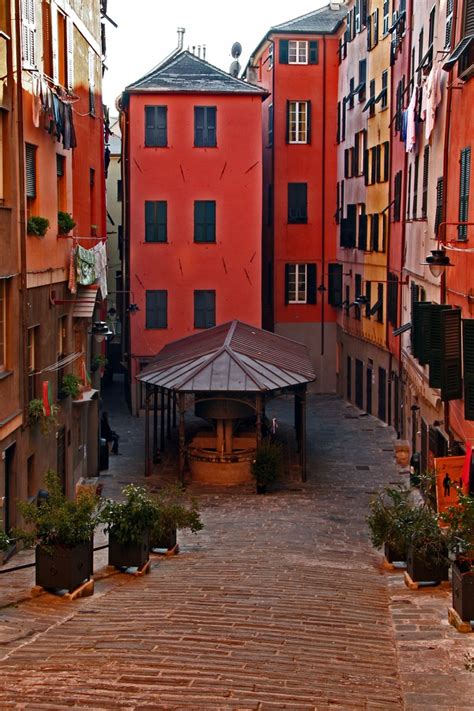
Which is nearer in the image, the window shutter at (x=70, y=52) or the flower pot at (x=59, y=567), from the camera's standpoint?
the flower pot at (x=59, y=567)

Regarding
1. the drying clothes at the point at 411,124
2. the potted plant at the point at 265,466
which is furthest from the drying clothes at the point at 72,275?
the drying clothes at the point at 411,124

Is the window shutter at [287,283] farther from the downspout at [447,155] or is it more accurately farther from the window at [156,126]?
the downspout at [447,155]

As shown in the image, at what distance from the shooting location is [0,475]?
17.6 m

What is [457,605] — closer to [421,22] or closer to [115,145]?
[421,22]

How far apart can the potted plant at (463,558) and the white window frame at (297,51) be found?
38.9 meters

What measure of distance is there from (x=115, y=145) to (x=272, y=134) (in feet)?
61.2

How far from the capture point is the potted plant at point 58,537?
44.4 ft

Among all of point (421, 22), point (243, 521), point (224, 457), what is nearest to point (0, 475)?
point (243, 521)

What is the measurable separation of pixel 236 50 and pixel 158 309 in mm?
20852

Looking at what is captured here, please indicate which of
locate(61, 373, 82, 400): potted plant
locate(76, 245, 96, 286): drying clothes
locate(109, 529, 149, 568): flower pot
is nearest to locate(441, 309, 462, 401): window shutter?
locate(109, 529, 149, 568): flower pot

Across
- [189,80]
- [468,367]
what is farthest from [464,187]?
Result: [189,80]

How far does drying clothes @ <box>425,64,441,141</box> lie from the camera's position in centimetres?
2395

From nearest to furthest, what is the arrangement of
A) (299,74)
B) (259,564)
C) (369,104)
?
1. (259,564)
2. (369,104)
3. (299,74)

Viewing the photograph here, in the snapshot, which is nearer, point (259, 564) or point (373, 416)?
point (259, 564)
